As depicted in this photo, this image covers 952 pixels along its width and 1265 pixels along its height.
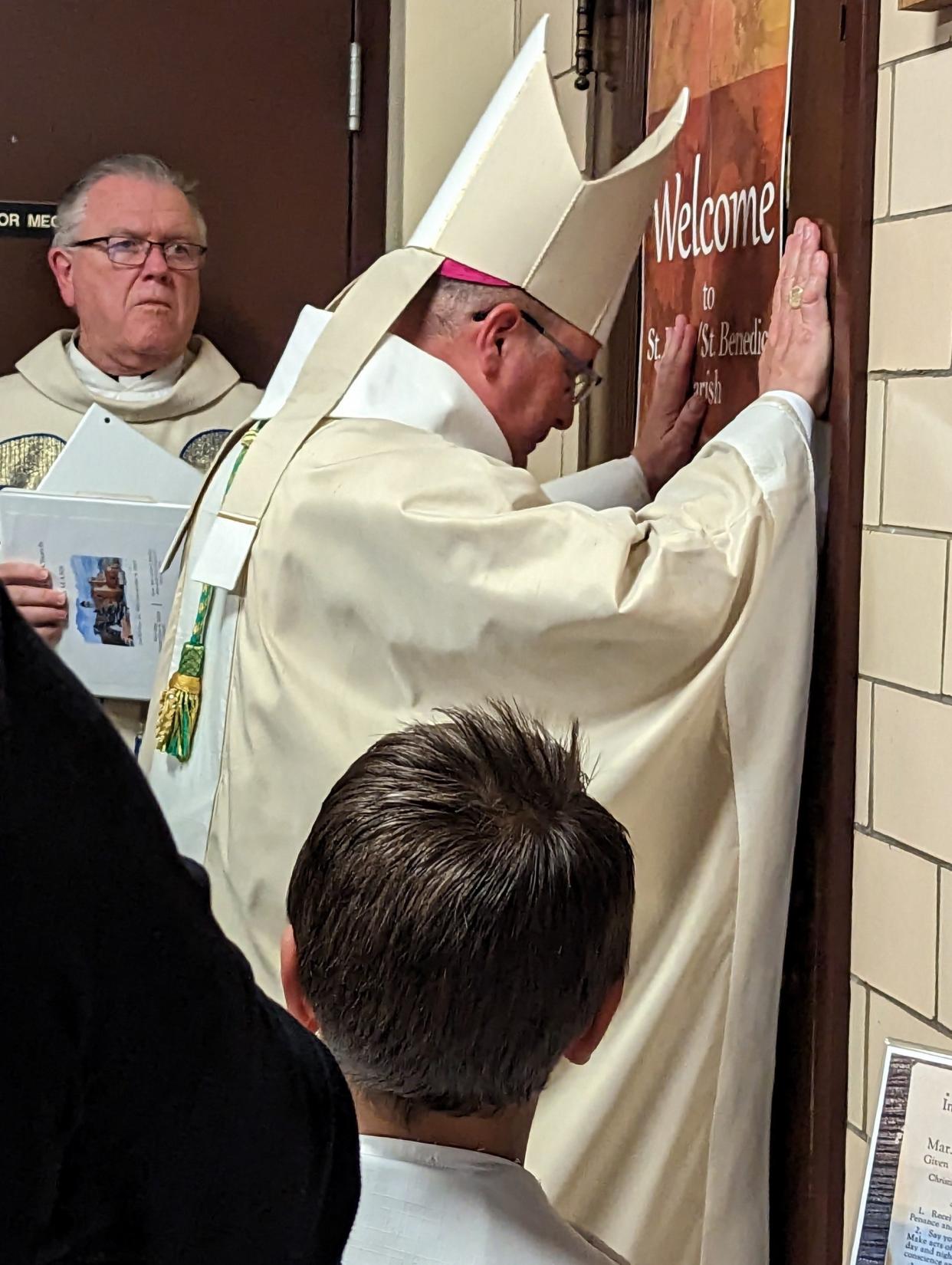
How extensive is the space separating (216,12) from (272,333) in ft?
1.80

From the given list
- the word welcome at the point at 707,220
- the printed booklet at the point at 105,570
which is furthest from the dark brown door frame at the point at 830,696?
the printed booklet at the point at 105,570

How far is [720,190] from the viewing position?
178 cm

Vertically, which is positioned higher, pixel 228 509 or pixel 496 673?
pixel 228 509

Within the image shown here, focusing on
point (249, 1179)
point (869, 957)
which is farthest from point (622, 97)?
point (249, 1179)

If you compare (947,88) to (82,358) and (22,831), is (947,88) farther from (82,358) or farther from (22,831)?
(82,358)

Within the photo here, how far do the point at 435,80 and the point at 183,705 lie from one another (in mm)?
1515

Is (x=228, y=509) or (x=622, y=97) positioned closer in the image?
(x=228, y=509)

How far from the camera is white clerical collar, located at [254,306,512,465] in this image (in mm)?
1693

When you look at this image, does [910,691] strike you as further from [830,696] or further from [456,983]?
[456,983]

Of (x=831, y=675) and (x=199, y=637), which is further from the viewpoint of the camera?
(x=199, y=637)

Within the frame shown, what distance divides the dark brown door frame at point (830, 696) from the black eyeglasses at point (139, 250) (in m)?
1.19

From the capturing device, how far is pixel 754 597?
4.80 feet

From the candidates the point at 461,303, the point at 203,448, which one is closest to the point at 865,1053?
the point at 461,303

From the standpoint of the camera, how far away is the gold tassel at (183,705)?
1.72 metres
